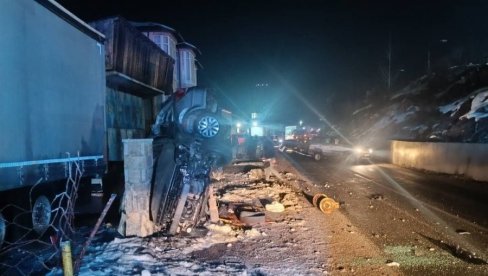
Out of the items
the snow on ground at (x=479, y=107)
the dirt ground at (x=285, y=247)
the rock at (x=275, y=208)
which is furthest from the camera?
the snow on ground at (x=479, y=107)

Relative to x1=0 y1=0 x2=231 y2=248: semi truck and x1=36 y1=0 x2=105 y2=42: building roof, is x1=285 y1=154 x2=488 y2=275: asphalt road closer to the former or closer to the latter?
x1=0 y1=0 x2=231 y2=248: semi truck

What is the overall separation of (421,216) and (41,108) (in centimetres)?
837

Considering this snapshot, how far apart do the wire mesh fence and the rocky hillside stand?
18296 millimetres

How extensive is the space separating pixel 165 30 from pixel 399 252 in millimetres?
19956

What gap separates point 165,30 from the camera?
21.7m

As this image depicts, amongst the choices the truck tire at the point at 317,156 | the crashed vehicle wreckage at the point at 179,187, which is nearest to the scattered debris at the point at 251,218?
the crashed vehicle wreckage at the point at 179,187

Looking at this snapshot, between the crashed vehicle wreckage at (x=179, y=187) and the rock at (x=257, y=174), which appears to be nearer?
the crashed vehicle wreckage at (x=179, y=187)

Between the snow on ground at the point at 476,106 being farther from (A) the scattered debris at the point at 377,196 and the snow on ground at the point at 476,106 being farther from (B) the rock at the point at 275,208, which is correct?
(B) the rock at the point at 275,208

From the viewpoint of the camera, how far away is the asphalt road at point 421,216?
5.30m

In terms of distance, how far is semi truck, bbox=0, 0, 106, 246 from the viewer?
17.2 ft

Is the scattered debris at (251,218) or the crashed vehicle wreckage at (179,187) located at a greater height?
the crashed vehicle wreckage at (179,187)

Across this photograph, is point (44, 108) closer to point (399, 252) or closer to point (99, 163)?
point (99, 163)

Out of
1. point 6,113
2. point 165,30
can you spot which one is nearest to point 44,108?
point 6,113

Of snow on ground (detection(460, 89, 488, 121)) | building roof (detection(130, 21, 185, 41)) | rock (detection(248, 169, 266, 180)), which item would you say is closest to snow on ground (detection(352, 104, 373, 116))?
snow on ground (detection(460, 89, 488, 121))
